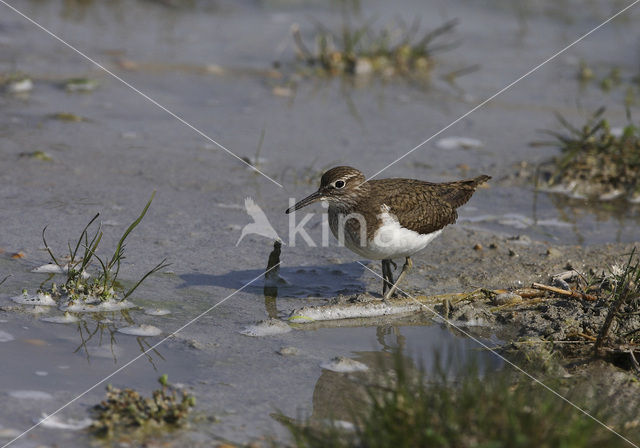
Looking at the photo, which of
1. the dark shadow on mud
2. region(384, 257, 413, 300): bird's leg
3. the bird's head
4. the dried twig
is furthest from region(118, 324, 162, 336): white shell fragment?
the dried twig

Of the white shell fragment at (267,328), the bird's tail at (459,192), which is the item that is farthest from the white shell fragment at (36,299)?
the bird's tail at (459,192)

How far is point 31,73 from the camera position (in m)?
9.97

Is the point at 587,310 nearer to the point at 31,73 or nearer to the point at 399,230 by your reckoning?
the point at 399,230

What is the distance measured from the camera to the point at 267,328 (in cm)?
498

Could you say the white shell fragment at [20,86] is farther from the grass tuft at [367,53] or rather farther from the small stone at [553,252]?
the small stone at [553,252]

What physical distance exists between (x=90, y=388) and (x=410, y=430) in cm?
174

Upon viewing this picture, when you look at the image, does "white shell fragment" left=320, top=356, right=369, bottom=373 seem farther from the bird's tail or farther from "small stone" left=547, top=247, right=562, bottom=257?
"small stone" left=547, top=247, right=562, bottom=257

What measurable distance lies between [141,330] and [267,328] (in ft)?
2.55

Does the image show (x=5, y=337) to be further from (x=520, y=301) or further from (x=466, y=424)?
(x=520, y=301)

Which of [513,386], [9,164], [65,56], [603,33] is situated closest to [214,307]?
[513,386]

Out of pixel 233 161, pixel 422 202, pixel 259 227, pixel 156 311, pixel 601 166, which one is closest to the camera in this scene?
pixel 156 311

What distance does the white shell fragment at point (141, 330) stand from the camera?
4758 mm

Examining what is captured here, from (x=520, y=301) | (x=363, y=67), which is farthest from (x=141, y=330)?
(x=363, y=67)

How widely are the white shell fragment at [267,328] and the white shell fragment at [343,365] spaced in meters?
0.50
